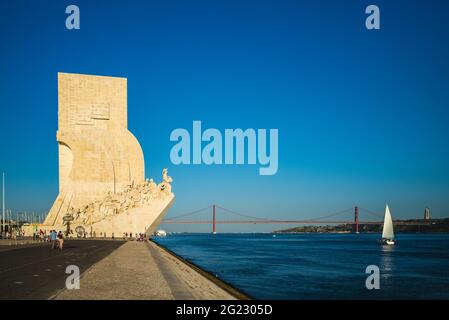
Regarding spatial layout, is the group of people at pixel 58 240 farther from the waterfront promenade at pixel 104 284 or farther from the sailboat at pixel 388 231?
the sailboat at pixel 388 231

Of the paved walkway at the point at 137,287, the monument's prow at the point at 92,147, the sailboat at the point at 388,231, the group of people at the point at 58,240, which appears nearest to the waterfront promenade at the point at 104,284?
the paved walkway at the point at 137,287

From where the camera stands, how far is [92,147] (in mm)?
53750

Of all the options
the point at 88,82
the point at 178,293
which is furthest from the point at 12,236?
the point at 178,293

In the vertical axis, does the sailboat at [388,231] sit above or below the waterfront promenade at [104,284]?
below

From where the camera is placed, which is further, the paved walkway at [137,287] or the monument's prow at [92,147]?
the monument's prow at [92,147]

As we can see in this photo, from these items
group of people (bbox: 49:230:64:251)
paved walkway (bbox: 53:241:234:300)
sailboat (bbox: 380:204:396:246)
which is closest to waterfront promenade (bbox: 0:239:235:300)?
paved walkway (bbox: 53:241:234:300)

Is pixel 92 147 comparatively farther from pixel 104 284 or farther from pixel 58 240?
pixel 104 284

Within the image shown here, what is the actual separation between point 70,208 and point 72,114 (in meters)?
11.0

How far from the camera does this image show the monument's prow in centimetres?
5216

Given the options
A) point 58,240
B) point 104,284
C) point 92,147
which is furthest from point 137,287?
point 92,147

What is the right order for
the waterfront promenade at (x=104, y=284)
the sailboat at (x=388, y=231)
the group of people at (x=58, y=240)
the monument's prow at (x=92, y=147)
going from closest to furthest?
1. the waterfront promenade at (x=104, y=284)
2. the group of people at (x=58, y=240)
3. the sailboat at (x=388, y=231)
4. the monument's prow at (x=92, y=147)

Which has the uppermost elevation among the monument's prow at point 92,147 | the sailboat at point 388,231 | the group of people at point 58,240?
the monument's prow at point 92,147

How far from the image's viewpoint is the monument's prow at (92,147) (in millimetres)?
52156
